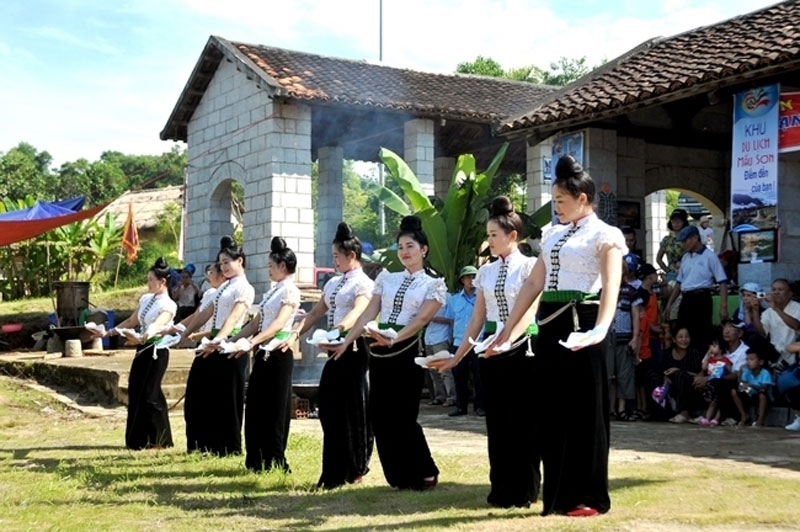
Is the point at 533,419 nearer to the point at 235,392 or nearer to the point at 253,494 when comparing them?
the point at 253,494

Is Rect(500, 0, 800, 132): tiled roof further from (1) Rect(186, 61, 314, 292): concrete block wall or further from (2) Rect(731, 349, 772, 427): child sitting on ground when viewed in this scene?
(1) Rect(186, 61, 314, 292): concrete block wall

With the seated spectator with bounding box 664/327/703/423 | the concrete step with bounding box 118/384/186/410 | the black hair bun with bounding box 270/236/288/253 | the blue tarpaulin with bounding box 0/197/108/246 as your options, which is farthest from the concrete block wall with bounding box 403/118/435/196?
the black hair bun with bounding box 270/236/288/253

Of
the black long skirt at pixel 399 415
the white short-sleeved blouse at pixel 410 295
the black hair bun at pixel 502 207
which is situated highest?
the black hair bun at pixel 502 207

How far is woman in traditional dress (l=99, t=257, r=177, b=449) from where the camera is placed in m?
9.34

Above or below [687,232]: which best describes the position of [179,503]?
below

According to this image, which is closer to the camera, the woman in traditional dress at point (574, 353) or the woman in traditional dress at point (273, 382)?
the woman in traditional dress at point (574, 353)

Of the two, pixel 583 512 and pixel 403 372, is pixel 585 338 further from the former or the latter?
pixel 403 372

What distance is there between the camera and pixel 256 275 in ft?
61.6

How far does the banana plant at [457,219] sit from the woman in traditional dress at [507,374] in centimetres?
818

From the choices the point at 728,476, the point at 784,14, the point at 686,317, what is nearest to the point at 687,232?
the point at 686,317

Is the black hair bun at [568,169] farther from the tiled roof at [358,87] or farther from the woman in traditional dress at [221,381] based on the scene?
Result: the tiled roof at [358,87]

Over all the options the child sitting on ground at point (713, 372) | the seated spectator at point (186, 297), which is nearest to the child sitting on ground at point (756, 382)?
the child sitting on ground at point (713, 372)

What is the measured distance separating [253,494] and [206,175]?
1489 centimetres

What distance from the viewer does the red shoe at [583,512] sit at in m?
5.26
